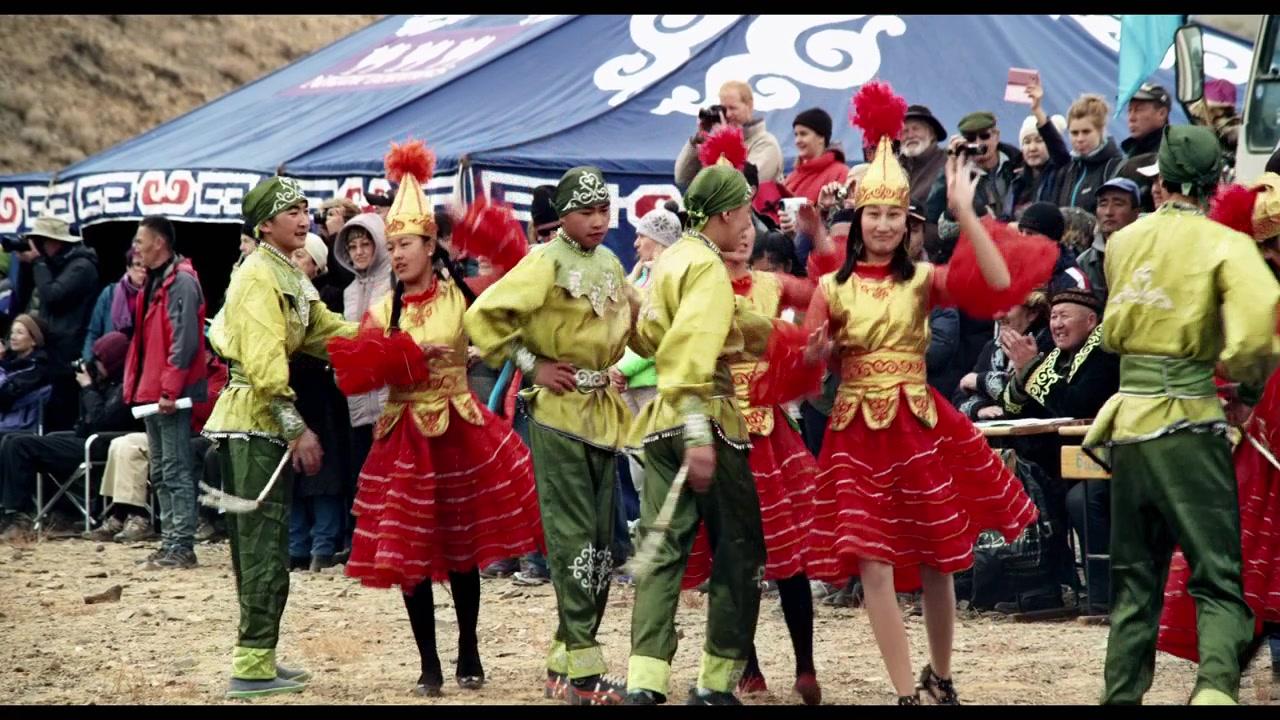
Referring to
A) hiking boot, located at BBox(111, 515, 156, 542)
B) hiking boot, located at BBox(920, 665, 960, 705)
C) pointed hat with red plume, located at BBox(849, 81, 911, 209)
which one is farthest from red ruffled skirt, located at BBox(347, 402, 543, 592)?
hiking boot, located at BBox(111, 515, 156, 542)

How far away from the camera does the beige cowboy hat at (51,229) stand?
15.5m

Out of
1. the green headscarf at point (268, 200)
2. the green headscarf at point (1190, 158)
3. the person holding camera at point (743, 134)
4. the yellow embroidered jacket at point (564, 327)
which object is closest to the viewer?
the green headscarf at point (1190, 158)

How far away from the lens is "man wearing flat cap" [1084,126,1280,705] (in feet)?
20.6

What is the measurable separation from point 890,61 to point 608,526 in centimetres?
747

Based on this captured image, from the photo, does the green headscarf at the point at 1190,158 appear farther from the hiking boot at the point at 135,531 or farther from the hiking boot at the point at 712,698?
the hiking boot at the point at 135,531

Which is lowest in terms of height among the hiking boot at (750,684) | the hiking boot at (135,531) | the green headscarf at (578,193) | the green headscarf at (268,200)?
the hiking boot at (750,684)

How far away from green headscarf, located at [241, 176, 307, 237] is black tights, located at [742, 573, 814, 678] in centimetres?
266

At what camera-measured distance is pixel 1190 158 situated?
6551mm

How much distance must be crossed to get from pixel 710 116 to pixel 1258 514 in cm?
543

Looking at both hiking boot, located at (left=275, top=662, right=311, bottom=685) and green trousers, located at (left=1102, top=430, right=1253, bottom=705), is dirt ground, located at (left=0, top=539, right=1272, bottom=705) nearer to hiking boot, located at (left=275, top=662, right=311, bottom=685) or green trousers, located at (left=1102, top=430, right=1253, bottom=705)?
hiking boot, located at (left=275, top=662, right=311, bottom=685)

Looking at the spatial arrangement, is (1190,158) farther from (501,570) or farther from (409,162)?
(501,570)

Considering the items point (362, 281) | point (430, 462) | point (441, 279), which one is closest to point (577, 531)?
point (430, 462)

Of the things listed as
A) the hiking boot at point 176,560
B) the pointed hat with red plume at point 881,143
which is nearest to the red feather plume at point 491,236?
the pointed hat with red plume at point 881,143

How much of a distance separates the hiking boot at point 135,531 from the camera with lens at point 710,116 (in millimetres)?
5469
